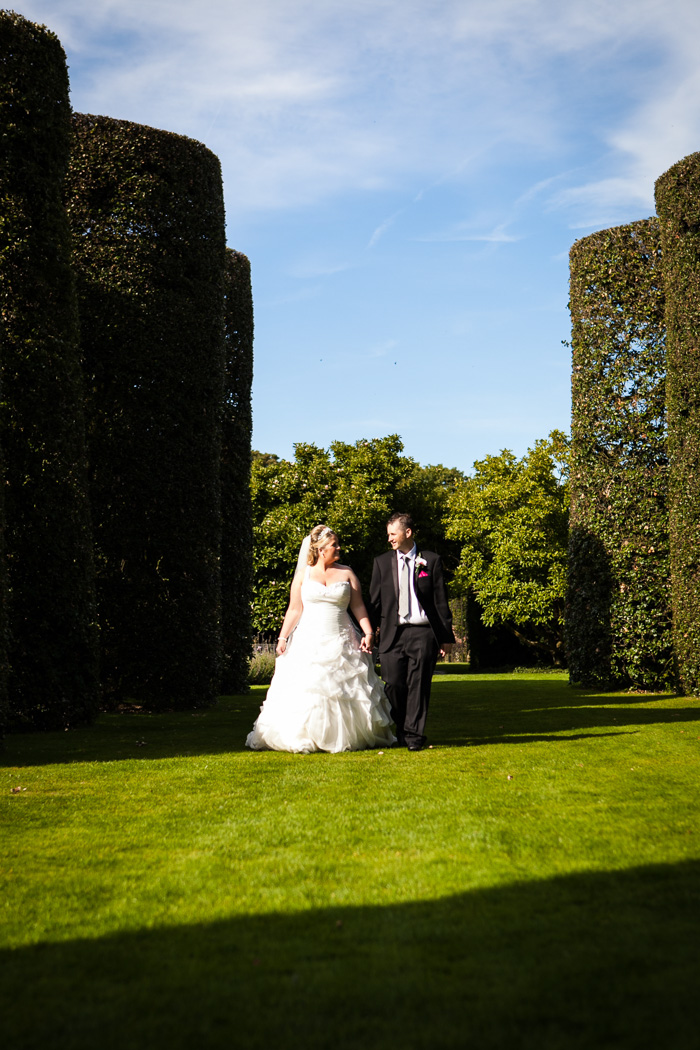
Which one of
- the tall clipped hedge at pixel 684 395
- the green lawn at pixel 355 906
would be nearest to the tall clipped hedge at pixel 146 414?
the green lawn at pixel 355 906

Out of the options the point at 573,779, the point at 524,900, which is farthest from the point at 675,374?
the point at 524,900

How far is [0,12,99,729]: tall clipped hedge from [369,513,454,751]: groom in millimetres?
4346

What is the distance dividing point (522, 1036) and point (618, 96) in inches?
427

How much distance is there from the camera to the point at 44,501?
37.2ft

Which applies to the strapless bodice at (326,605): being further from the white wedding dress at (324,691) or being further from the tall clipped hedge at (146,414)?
the tall clipped hedge at (146,414)

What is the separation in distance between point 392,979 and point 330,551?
7111 millimetres

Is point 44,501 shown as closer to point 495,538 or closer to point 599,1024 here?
point 599,1024

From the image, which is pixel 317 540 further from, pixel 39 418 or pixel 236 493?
pixel 236 493

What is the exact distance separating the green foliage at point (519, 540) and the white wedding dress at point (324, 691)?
71.2 feet

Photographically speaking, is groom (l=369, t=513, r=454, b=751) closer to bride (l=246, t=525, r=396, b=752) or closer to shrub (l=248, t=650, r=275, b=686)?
bride (l=246, t=525, r=396, b=752)

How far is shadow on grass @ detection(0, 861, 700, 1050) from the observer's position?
2.71 m

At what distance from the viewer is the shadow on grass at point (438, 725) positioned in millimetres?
9617

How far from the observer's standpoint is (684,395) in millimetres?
15172

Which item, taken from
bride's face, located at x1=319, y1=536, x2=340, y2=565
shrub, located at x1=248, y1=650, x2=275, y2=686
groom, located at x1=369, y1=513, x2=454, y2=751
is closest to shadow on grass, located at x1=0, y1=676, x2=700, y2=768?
groom, located at x1=369, y1=513, x2=454, y2=751
